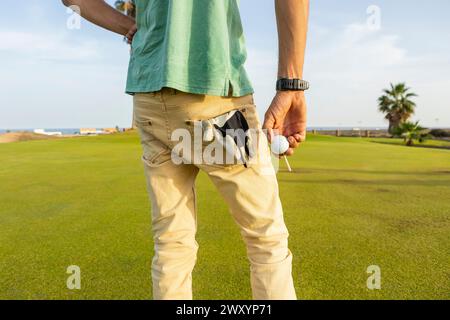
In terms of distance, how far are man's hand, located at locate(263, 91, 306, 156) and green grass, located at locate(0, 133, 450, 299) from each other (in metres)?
0.91

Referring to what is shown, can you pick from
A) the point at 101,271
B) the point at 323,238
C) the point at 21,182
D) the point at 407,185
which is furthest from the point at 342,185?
the point at 21,182

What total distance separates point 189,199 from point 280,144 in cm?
40

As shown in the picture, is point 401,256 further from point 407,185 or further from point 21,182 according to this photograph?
point 21,182

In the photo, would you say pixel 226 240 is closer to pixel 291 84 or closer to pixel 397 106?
pixel 291 84

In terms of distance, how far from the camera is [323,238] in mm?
2508

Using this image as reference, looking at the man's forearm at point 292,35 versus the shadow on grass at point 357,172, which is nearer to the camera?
the man's forearm at point 292,35

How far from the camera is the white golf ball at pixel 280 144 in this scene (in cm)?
120

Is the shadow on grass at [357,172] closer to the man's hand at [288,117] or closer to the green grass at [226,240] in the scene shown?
the green grass at [226,240]

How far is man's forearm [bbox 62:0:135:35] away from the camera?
1.45 m

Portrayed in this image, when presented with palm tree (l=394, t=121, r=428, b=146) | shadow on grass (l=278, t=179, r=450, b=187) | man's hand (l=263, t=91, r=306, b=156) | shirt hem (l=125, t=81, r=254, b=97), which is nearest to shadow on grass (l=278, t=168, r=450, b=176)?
shadow on grass (l=278, t=179, r=450, b=187)

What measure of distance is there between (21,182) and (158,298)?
15.2ft

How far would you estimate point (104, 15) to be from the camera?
1.46 metres

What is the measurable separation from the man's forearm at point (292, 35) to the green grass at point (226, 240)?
3.71 ft

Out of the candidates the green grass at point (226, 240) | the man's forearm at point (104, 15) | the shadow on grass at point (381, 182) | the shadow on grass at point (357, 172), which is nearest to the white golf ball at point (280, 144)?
the man's forearm at point (104, 15)
